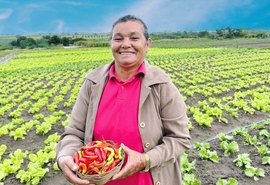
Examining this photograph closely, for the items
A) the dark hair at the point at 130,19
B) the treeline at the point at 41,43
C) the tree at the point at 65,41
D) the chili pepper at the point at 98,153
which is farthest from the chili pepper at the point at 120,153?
the tree at the point at 65,41

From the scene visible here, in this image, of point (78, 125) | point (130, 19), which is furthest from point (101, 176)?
point (130, 19)

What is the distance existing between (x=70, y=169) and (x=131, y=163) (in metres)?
0.39

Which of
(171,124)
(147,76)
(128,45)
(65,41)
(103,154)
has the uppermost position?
(128,45)

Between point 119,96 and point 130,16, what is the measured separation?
21.2 inches

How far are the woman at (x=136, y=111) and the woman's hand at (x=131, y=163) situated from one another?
2 cm

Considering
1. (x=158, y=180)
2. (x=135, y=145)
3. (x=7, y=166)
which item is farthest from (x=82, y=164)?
(x=7, y=166)

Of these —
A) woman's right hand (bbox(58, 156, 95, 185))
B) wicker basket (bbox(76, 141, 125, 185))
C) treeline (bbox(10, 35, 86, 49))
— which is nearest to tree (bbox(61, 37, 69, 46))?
treeline (bbox(10, 35, 86, 49))

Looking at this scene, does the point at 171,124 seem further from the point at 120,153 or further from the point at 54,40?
the point at 54,40

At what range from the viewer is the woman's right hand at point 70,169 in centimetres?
198

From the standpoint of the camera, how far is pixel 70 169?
2059 mm

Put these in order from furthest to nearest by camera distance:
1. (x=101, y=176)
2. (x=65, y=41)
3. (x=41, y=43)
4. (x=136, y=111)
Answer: (x=65, y=41), (x=41, y=43), (x=136, y=111), (x=101, y=176)

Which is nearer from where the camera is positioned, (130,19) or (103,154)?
(103,154)

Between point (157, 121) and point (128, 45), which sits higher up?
point (128, 45)

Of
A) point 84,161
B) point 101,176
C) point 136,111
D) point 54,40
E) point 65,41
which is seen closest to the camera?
point 101,176
